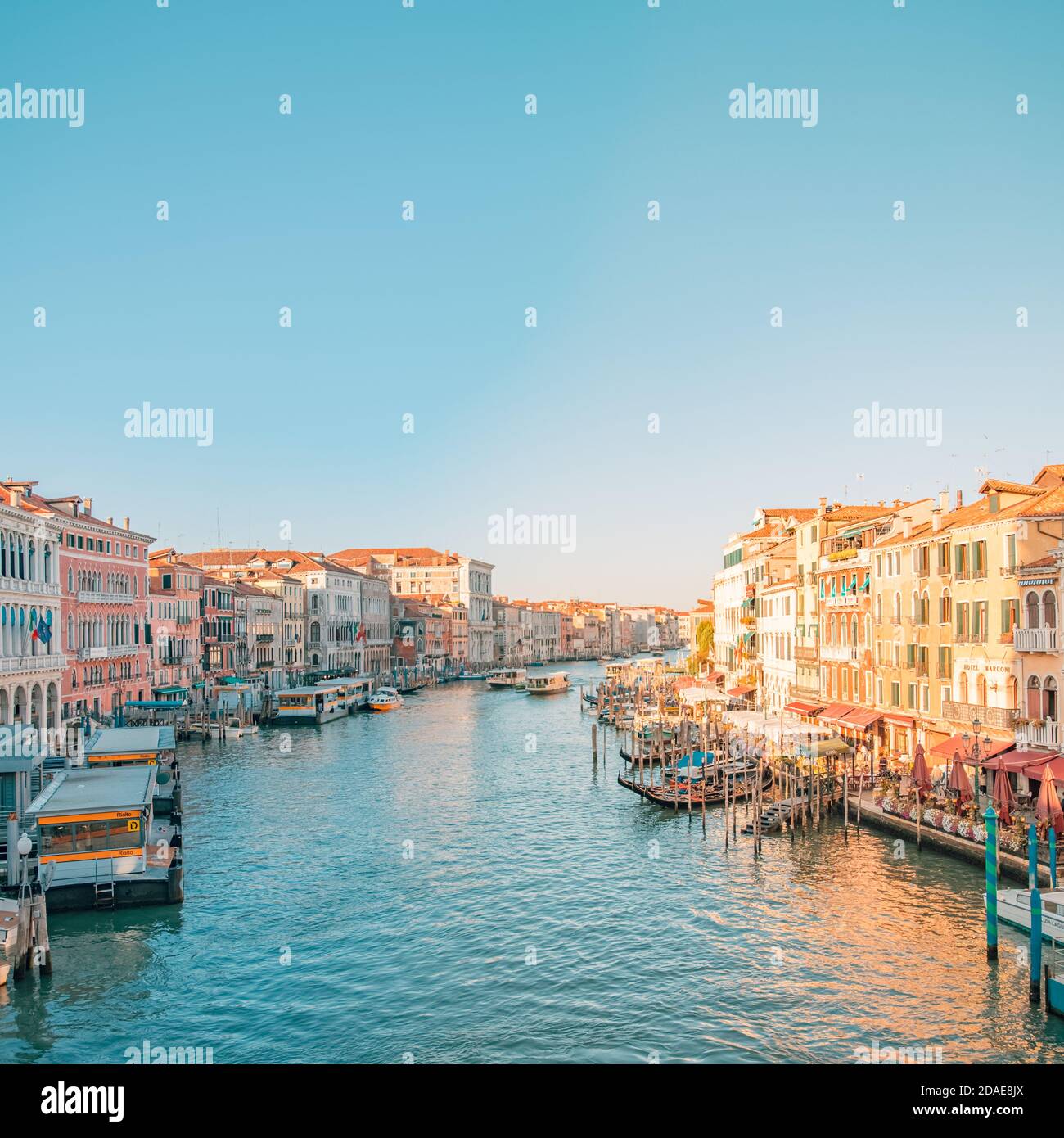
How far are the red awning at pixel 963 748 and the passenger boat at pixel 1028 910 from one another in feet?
17.5

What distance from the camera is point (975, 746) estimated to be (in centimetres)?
2350

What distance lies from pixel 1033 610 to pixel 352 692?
55004 mm

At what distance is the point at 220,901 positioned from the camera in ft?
68.3

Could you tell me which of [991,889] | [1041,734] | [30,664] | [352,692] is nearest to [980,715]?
[1041,734]

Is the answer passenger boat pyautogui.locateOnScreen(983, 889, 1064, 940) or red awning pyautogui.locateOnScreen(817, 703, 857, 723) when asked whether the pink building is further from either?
passenger boat pyautogui.locateOnScreen(983, 889, 1064, 940)

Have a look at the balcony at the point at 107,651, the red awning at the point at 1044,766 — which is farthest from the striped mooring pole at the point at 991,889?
the balcony at the point at 107,651

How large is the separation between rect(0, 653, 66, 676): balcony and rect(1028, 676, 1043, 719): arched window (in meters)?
29.5

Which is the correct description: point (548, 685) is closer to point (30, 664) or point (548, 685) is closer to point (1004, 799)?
point (30, 664)

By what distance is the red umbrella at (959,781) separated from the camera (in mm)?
22312

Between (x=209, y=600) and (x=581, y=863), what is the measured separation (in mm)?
45846

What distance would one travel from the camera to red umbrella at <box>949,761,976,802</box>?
2231 cm

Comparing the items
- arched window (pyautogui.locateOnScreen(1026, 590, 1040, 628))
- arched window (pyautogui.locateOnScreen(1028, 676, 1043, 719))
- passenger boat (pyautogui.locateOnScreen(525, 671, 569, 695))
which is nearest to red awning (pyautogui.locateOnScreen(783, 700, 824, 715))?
arched window (pyautogui.locateOnScreen(1028, 676, 1043, 719))
